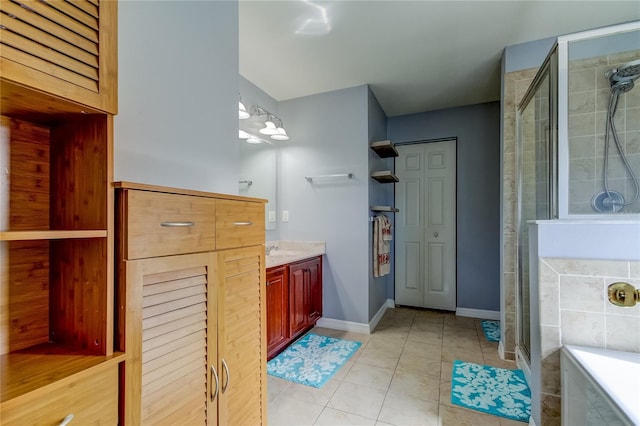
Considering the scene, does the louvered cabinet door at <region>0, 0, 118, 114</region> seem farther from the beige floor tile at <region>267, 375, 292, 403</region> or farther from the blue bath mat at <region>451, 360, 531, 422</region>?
the blue bath mat at <region>451, 360, 531, 422</region>

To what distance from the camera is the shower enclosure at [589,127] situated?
63.5 inches

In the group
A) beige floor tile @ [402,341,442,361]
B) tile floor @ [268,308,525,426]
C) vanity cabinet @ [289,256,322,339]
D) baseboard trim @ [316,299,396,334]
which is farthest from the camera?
baseboard trim @ [316,299,396,334]

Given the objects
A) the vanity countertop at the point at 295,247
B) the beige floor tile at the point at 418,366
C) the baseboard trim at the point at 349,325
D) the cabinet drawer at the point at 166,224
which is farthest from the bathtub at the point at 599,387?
the vanity countertop at the point at 295,247

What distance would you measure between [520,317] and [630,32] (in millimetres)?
1988

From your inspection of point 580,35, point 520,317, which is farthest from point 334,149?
point 520,317

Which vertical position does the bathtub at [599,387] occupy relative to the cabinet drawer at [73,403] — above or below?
below

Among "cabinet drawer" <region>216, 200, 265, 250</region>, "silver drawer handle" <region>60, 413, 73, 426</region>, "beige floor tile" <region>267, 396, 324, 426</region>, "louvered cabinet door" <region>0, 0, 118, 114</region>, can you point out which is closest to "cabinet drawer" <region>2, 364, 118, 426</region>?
"silver drawer handle" <region>60, 413, 73, 426</region>

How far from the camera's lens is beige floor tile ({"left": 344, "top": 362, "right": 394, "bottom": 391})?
6.80 ft

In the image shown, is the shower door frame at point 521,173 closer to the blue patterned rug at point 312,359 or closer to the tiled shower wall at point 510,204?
the tiled shower wall at point 510,204

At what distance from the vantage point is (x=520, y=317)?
2.31 meters

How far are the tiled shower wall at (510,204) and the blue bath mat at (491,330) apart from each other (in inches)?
18.2

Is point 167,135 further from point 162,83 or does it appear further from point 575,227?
point 575,227

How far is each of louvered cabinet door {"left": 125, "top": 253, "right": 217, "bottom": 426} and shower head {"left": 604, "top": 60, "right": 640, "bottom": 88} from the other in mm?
2695

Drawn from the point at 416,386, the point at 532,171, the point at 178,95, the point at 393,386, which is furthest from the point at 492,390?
the point at 178,95
